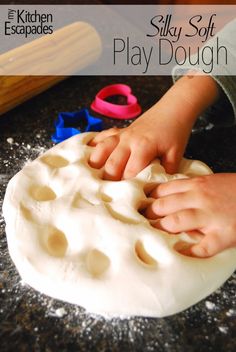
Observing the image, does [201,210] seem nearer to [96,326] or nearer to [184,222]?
[184,222]

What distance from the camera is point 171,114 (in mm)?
760

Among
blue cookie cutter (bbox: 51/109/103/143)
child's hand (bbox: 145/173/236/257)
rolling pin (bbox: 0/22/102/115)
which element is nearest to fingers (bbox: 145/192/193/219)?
child's hand (bbox: 145/173/236/257)

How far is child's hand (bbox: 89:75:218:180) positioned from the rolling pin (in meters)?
0.22

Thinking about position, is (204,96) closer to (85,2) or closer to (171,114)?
(171,114)

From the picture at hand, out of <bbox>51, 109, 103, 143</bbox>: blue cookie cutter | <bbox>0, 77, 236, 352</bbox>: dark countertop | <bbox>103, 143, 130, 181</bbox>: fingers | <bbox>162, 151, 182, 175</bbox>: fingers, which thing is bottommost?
<bbox>0, 77, 236, 352</bbox>: dark countertop

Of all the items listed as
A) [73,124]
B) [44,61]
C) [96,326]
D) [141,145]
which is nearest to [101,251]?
[96,326]

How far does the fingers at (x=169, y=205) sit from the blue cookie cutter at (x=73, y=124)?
276 millimetres

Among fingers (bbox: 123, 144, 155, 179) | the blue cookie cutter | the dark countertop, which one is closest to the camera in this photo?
the dark countertop

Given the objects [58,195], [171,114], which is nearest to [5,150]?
[58,195]

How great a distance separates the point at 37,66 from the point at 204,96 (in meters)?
0.35

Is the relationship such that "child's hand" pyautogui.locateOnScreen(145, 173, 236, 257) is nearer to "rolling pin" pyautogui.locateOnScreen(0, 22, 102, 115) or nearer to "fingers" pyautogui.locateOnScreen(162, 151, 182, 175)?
"fingers" pyautogui.locateOnScreen(162, 151, 182, 175)

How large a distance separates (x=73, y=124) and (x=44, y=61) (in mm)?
147

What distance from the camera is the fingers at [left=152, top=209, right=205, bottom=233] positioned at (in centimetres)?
59

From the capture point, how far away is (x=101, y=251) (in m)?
0.56
